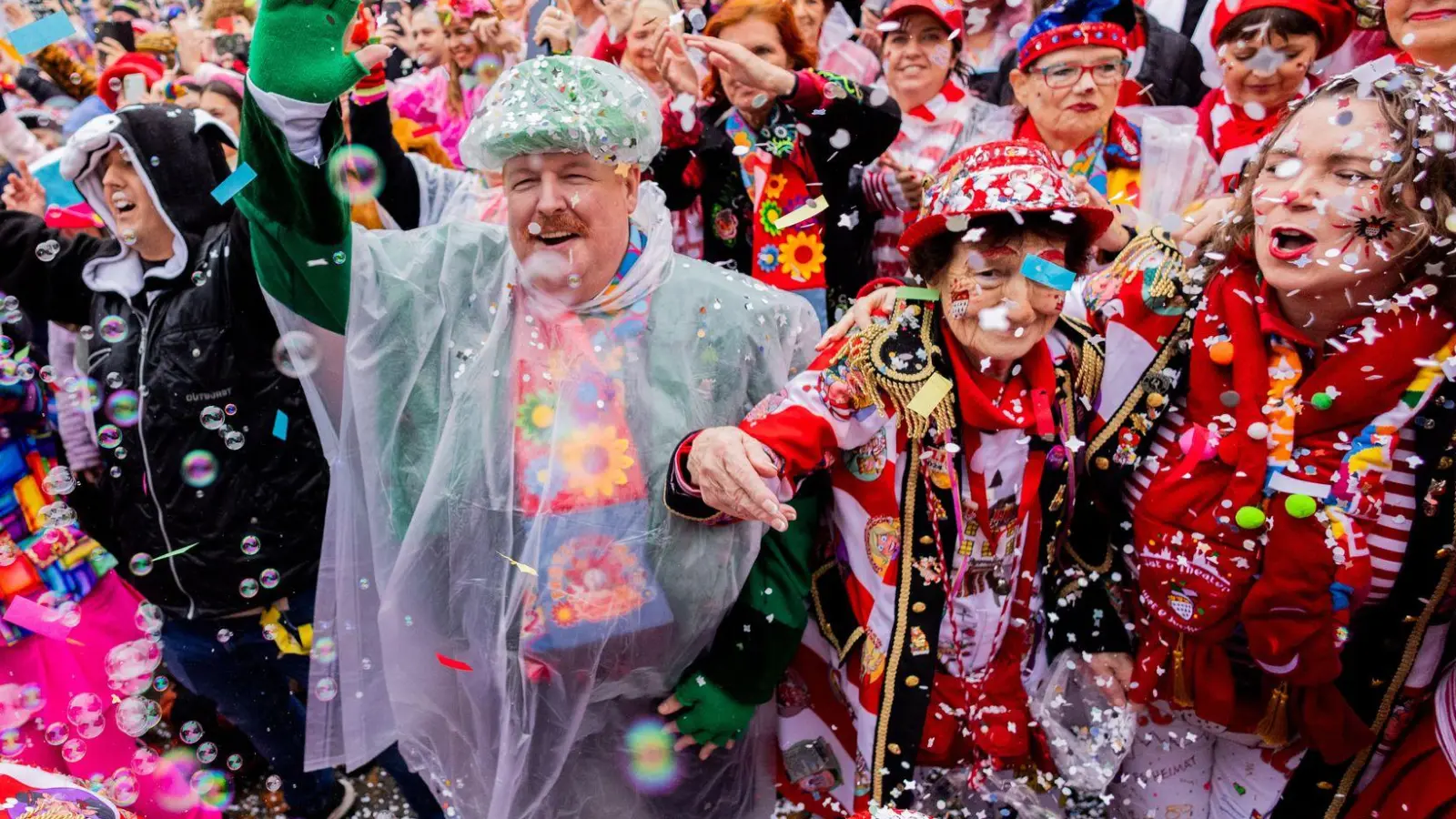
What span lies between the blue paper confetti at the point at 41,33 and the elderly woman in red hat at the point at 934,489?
6.53 ft

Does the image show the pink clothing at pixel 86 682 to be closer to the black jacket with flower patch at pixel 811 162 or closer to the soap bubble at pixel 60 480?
the soap bubble at pixel 60 480

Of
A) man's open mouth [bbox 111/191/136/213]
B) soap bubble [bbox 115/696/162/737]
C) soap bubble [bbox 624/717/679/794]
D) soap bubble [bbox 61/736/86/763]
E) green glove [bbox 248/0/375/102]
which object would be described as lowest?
soap bubble [bbox 61/736/86/763]

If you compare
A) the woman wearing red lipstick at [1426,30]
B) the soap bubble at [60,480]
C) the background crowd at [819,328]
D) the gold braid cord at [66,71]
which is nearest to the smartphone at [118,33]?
the gold braid cord at [66,71]

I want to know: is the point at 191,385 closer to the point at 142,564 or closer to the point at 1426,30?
the point at 142,564

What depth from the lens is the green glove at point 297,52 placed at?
5.86 feet

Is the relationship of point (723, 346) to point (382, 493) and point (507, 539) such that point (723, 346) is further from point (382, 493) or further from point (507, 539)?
point (382, 493)

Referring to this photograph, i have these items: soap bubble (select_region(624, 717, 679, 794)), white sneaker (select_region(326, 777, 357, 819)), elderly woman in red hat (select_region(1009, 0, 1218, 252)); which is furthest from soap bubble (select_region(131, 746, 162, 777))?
elderly woman in red hat (select_region(1009, 0, 1218, 252))

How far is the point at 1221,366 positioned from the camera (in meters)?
1.91

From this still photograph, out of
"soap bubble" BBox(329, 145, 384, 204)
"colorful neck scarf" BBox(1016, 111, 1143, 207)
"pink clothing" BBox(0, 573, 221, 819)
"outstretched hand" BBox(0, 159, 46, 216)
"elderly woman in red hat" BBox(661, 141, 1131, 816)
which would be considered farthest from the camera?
"outstretched hand" BBox(0, 159, 46, 216)

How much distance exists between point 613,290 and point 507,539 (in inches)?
23.5

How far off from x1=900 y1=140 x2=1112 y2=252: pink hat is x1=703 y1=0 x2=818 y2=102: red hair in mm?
1079

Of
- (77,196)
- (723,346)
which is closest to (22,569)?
(77,196)

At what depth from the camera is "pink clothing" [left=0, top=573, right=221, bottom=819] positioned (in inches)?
103

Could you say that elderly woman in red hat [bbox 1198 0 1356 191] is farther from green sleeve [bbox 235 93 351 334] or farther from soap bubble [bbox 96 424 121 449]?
soap bubble [bbox 96 424 121 449]
